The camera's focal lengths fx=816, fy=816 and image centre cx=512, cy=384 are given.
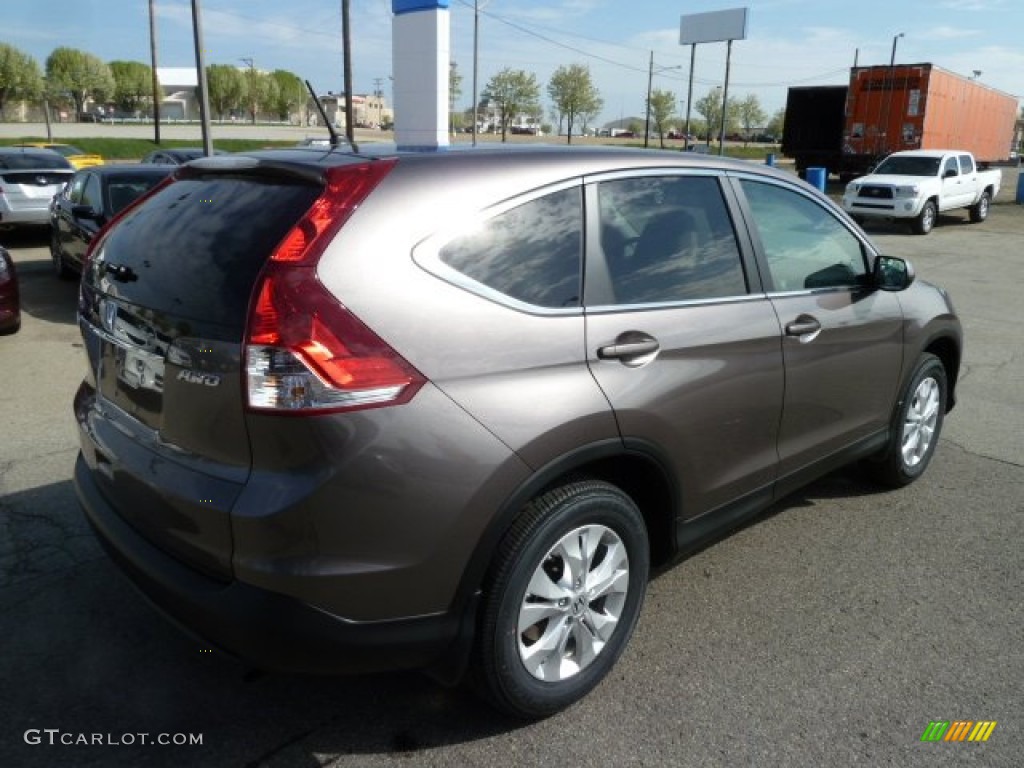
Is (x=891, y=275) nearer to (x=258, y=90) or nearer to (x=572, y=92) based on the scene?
(x=572, y=92)

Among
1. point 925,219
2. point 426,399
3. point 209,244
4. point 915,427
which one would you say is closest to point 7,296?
point 209,244

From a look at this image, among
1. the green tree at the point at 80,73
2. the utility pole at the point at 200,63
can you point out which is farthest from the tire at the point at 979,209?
the green tree at the point at 80,73

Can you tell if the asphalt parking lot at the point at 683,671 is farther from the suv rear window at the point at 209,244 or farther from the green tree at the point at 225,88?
the green tree at the point at 225,88

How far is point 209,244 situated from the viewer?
7.47 ft

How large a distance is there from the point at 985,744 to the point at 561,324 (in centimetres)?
182

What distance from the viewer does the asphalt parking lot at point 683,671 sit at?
2434mm

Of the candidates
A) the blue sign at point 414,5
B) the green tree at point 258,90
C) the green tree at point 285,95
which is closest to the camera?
the blue sign at point 414,5

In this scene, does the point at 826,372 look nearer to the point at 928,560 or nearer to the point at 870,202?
the point at 928,560

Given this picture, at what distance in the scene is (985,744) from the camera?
2488mm

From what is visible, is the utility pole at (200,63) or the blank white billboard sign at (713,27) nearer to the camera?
the utility pole at (200,63)

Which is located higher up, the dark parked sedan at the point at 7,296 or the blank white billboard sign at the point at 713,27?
the blank white billboard sign at the point at 713,27

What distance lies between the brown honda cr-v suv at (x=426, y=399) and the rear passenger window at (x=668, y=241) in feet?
0.04

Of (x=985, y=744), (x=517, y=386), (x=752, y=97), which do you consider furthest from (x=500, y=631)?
(x=752, y=97)

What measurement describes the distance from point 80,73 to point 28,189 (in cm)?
10480
